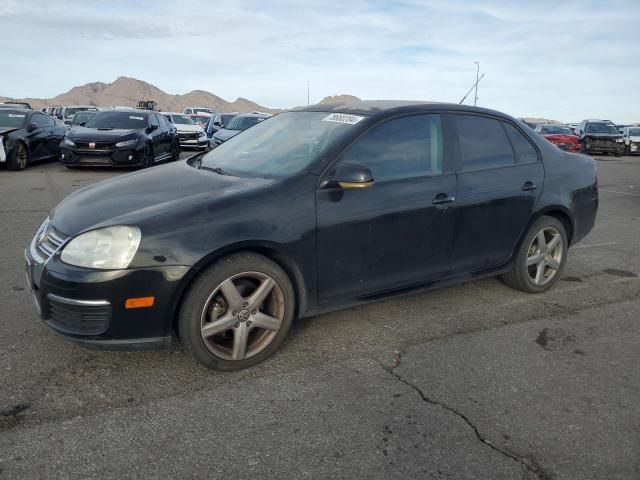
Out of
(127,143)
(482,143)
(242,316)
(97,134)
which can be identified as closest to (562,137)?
(127,143)

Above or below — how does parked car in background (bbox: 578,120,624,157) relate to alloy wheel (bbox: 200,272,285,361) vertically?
above

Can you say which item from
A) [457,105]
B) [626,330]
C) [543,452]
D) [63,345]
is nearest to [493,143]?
[457,105]

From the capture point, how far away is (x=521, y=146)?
4.47 meters

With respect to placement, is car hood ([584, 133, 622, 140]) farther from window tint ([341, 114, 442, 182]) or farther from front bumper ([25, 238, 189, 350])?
front bumper ([25, 238, 189, 350])

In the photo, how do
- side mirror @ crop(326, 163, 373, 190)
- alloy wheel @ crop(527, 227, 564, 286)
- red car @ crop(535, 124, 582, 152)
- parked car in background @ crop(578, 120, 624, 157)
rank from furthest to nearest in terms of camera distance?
1. parked car in background @ crop(578, 120, 624, 157)
2. red car @ crop(535, 124, 582, 152)
3. alloy wheel @ crop(527, 227, 564, 286)
4. side mirror @ crop(326, 163, 373, 190)

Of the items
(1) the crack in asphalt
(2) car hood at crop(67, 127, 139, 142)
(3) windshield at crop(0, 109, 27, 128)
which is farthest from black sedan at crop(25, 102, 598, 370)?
(3) windshield at crop(0, 109, 27, 128)

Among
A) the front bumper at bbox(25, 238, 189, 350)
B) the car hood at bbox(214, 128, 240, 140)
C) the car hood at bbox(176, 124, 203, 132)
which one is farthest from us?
the car hood at bbox(176, 124, 203, 132)

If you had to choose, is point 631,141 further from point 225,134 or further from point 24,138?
point 24,138

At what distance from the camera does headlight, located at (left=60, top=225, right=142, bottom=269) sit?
2875 millimetres

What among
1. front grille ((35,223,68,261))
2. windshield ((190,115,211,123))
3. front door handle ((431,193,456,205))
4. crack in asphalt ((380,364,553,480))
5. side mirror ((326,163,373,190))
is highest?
windshield ((190,115,211,123))

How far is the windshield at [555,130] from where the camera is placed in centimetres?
2541

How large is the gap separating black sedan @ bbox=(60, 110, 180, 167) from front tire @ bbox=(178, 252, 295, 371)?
33.6 ft

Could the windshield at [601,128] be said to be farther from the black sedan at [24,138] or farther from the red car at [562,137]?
the black sedan at [24,138]

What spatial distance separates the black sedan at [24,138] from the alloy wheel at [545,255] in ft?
38.8
